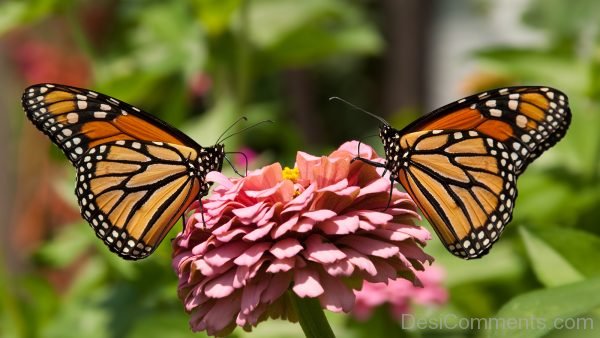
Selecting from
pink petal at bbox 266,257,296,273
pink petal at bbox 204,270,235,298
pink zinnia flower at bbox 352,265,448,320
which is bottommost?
pink zinnia flower at bbox 352,265,448,320

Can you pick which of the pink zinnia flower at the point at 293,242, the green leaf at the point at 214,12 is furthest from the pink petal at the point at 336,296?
the green leaf at the point at 214,12

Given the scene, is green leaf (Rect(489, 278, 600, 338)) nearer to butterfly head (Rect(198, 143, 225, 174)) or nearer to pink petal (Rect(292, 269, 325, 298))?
pink petal (Rect(292, 269, 325, 298))

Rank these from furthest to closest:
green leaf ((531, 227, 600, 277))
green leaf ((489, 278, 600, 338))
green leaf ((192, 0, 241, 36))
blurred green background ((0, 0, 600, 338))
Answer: green leaf ((192, 0, 241, 36)) → blurred green background ((0, 0, 600, 338)) → green leaf ((531, 227, 600, 277)) → green leaf ((489, 278, 600, 338))

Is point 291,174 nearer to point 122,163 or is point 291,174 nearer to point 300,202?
point 300,202

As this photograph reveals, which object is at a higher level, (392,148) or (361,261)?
(392,148)

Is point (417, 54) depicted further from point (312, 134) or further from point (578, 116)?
point (578, 116)

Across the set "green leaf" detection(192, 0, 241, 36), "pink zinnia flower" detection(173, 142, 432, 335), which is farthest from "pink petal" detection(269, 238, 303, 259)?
"green leaf" detection(192, 0, 241, 36)

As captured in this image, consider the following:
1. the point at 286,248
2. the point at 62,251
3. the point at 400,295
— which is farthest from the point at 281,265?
the point at 62,251
